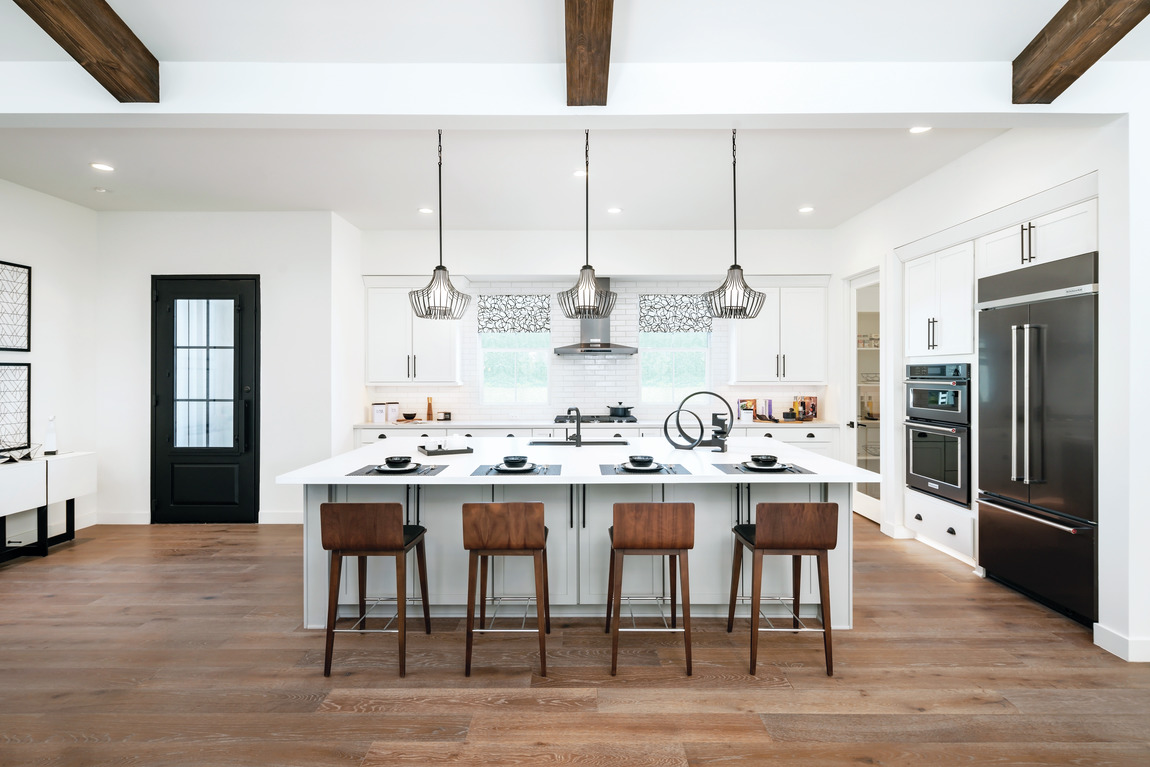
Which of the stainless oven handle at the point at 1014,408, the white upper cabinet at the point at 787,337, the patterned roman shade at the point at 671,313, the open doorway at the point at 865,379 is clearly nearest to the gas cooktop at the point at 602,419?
the patterned roman shade at the point at 671,313

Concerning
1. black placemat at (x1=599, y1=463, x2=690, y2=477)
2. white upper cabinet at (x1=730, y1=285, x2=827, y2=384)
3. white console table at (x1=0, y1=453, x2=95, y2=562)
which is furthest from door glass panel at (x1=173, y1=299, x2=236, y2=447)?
white upper cabinet at (x1=730, y1=285, x2=827, y2=384)

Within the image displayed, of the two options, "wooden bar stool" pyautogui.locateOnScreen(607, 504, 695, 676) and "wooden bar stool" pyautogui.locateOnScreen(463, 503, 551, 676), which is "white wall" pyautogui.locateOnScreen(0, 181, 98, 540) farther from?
"wooden bar stool" pyautogui.locateOnScreen(607, 504, 695, 676)

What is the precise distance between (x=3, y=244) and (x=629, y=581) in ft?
17.7

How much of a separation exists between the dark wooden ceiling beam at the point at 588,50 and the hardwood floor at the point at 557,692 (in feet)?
8.19

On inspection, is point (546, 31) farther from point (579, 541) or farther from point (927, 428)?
point (927, 428)

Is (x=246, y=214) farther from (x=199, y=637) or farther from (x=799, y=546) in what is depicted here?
(x=799, y=546)

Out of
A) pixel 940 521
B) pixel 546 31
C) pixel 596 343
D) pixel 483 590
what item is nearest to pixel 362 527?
pixel 483 590

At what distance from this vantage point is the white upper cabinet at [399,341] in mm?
6062

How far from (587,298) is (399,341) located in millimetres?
3463

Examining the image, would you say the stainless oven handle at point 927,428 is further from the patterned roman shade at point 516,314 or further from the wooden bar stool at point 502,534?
the patterned roman shade at point 516,314

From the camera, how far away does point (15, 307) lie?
15.0ft

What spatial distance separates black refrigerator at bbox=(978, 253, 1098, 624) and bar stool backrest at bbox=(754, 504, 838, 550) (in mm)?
1528

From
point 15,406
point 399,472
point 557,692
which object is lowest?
point 557,692

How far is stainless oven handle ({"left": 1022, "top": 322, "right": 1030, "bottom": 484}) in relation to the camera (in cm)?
334
